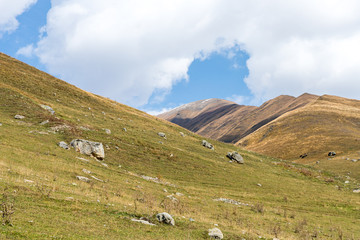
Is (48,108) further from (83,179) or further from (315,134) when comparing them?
(315,134)

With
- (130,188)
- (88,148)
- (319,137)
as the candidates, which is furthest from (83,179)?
(319,137)

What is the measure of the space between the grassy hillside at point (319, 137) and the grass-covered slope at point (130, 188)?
36191 mm

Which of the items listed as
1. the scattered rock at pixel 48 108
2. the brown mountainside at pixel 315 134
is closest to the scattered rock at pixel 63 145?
the scattered rock at pixel 48 108

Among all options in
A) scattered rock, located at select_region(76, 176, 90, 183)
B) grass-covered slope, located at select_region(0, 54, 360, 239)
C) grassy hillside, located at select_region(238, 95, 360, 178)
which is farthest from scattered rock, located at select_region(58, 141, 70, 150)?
grassy hillside, located at select_region(238, 95, 360, 178)

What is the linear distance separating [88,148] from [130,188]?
1322 cm

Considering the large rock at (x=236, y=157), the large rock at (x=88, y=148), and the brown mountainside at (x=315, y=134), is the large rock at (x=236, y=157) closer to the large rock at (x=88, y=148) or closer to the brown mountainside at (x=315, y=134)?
the large rock at (x=88, y=148)

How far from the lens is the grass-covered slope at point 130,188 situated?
14.6 metres

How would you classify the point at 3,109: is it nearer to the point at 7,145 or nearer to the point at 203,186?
the point at 7,145

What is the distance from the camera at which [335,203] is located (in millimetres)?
40594

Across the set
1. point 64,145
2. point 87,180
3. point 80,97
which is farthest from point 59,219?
point 80,97

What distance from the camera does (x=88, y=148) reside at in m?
37.6

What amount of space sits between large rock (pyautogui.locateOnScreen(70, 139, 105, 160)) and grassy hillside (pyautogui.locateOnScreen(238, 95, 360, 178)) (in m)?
71.4

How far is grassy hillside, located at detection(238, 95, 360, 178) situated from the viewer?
95.6 meters

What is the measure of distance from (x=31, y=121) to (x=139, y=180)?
24.7m
